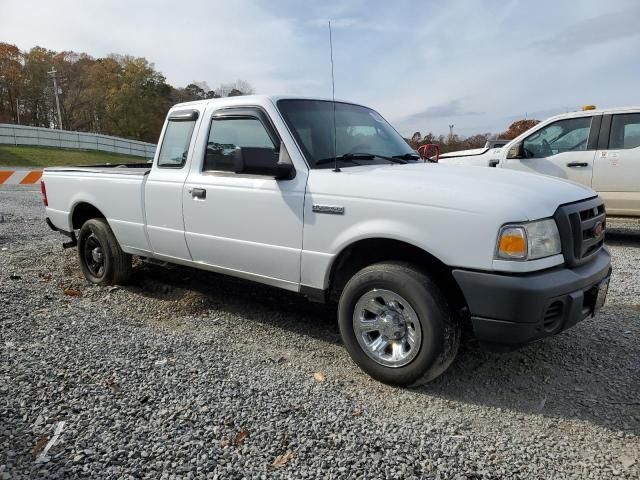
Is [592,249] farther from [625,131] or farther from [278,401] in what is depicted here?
[625,131]

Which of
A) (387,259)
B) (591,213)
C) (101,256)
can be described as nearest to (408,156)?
(387,259)

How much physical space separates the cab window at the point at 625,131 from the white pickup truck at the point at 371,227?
4549 mm

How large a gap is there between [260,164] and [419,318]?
1513mm

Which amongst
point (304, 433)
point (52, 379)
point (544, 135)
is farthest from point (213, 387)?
point (544, 135)

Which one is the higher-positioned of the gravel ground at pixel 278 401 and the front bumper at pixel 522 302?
the front bumper at pixel 522 302

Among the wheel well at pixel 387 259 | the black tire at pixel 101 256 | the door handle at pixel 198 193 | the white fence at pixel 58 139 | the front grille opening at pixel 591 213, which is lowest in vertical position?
the black tire at pixel 101 256

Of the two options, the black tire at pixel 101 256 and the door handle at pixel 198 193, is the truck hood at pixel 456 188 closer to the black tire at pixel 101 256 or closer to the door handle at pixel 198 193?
the door handle at pixel 198 193

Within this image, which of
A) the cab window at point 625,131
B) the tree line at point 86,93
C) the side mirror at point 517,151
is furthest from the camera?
the tree line at point 86,93

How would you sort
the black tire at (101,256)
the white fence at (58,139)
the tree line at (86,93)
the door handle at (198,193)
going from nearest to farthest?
the door handle at (198,193) < the black tire at (101,256) < the white fence at (58,139) < the tree line at (86,93)

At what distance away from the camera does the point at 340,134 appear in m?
3.82

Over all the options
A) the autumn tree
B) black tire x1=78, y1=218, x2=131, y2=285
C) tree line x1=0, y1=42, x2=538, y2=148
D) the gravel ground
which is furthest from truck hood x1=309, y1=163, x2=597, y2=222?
the autumn tree

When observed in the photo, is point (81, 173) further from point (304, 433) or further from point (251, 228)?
point (304, 433)

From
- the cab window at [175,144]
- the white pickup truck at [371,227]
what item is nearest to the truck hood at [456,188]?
the white pickup truck at [371,227]

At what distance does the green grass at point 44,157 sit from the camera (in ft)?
95.6
